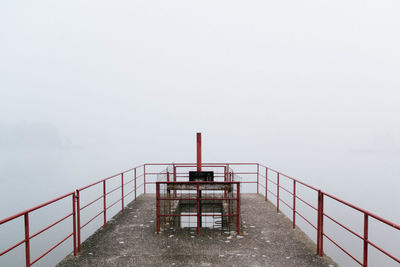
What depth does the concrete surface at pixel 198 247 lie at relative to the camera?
4594 millimetres

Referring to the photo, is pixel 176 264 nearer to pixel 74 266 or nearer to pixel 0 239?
pixel 74 266

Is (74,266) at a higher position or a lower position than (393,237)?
higher

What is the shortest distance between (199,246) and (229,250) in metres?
0.62

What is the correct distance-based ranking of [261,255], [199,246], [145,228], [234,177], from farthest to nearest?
[234,177] → [145,228] → [199,246] → [261,255]

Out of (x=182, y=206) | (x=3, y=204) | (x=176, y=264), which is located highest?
(x=176, y=264)

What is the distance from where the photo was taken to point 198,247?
5.21 meters

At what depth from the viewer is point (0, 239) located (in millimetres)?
84188

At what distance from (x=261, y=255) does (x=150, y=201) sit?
539 centimetres

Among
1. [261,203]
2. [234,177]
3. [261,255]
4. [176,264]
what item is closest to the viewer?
[176,264]

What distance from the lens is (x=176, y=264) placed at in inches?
175

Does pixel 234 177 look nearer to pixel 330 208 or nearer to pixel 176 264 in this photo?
pixel 176 264

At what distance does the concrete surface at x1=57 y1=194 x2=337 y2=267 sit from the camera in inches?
181

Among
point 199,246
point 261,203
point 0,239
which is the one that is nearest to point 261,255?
point 199,246

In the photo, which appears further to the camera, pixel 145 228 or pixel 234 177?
pixel 234 177
